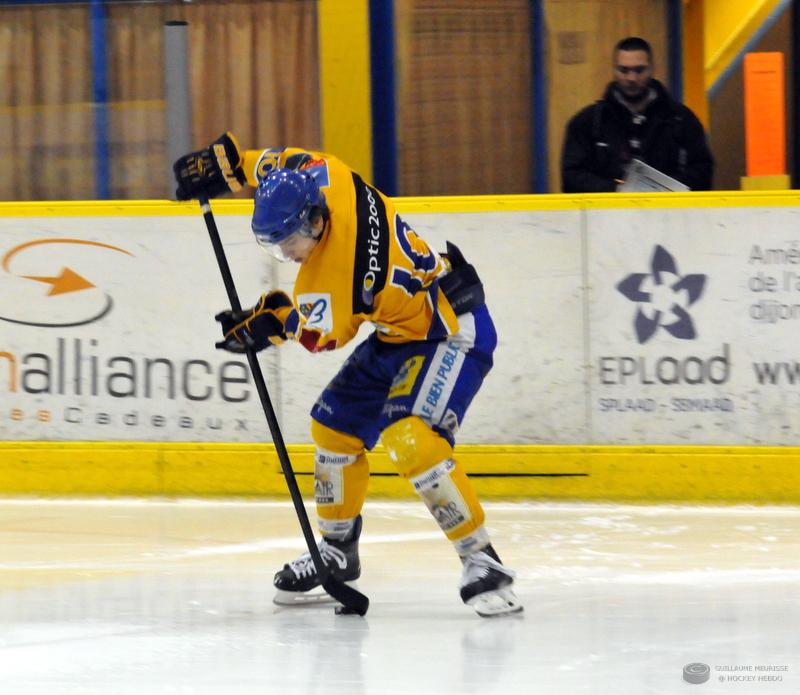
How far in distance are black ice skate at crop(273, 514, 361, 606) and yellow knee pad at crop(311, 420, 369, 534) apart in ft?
0.24

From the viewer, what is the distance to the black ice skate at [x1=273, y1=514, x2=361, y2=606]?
4.95 meters

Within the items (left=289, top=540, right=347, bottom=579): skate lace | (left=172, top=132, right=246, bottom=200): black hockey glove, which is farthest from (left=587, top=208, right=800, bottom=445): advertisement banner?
(left=172, top=132, right=246, bottom=200): black hockey glove

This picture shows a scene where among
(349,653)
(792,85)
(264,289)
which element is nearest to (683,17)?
(792,85)

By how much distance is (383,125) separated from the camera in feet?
28.0

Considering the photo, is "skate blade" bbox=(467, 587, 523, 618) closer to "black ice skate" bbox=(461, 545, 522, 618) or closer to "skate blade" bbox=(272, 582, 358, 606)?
"black ice skate" bbox=(461, 545, 522, 618)

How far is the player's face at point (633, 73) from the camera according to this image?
21.7 ft

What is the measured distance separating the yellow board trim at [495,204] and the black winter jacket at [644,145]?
0.73 ft

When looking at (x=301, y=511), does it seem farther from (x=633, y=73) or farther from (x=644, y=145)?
(x=633, y=73)

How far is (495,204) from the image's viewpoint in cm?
645

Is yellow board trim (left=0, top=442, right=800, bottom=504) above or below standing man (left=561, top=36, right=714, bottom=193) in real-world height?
below

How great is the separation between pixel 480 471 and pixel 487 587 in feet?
5.90

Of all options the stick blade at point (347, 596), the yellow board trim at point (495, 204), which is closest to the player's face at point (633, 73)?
the yellow board trim at point (495, 204)

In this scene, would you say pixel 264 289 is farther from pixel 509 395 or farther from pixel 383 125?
pixel 383 125

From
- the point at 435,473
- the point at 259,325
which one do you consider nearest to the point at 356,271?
the point at 259,325
